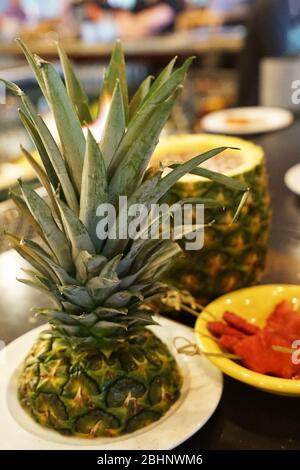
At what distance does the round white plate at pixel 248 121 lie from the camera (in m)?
2.25

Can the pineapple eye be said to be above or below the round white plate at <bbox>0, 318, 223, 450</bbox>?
above

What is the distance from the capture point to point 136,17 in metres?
7.07

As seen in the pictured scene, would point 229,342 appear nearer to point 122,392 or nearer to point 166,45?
point 122,392

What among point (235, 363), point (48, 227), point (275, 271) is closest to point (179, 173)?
point (48, 227)

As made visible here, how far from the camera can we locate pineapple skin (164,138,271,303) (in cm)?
105

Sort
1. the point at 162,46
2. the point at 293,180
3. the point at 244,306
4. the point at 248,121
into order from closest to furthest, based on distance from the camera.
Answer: the point at 244,306, the point at 293,180, the point at 248,121, the point at 162,46

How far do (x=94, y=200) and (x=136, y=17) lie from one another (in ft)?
22.3

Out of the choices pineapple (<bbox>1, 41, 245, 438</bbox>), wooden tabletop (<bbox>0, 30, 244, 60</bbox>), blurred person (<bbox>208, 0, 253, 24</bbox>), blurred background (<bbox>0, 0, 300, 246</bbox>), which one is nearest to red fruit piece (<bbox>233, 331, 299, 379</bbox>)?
pineapple (<bbox>1, 41, 245, 438</bbox>)

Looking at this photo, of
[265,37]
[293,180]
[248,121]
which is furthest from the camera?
[265,37]

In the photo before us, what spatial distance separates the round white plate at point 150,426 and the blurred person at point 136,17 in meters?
6.26

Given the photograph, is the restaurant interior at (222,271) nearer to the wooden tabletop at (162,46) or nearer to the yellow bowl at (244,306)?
the yellow bowl at (244,306)

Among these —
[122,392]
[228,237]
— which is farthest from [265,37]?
[122,392]

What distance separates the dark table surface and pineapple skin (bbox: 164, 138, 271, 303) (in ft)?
0.50

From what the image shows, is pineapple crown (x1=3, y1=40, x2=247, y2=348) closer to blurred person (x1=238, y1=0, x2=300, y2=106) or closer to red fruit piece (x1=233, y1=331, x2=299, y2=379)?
red fruit piece (x1=233, y1=331, x2=299, y2=379)
